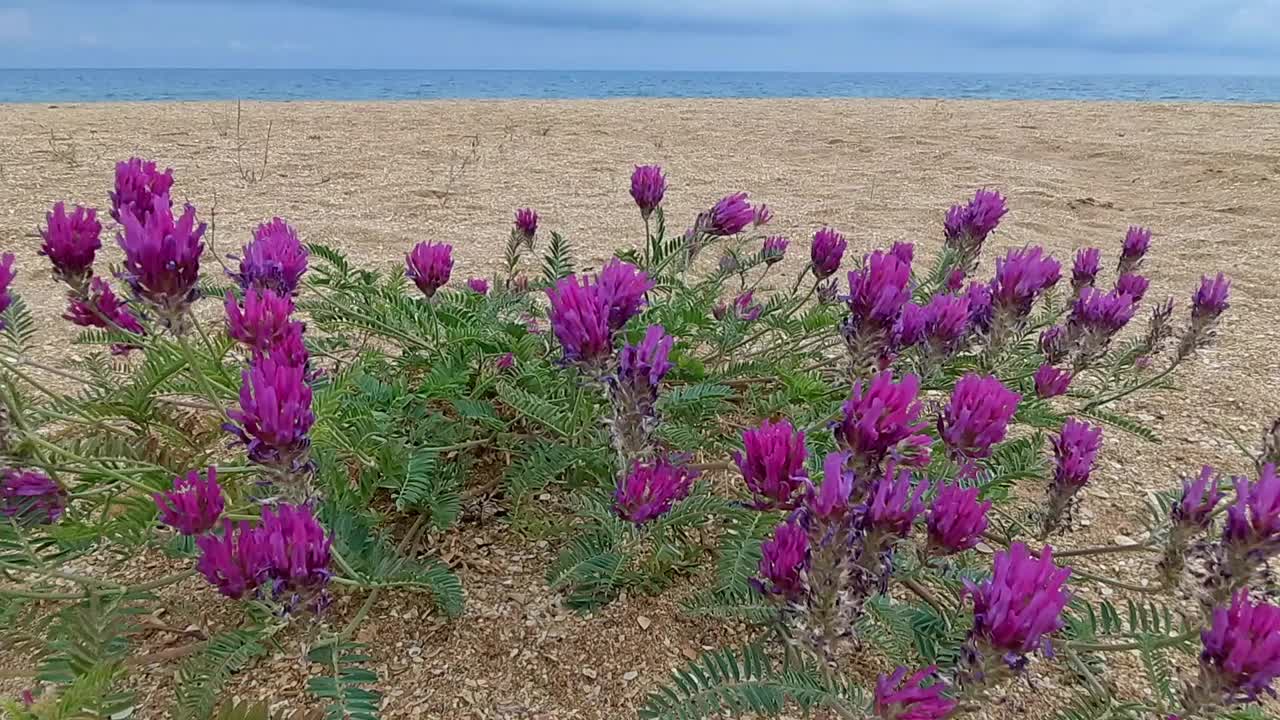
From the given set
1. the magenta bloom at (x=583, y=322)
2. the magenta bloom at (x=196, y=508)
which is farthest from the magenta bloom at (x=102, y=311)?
the magenta bloom at (x=583, y=322)

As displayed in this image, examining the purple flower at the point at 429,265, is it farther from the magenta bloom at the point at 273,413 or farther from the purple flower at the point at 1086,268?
the purple flower at the point at 1086,268

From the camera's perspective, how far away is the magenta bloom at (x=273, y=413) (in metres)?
0.96

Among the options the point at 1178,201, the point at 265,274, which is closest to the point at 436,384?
the point at 265,274

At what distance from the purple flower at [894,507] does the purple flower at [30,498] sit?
3.79ft

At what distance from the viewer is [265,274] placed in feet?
4.89

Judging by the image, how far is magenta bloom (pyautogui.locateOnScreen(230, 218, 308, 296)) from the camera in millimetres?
1488

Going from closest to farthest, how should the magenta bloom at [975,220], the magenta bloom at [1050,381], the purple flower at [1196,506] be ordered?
the purple flower at [1196,506] → the magenta bloom at [1050,381] → the magenta bloom at [975,220]

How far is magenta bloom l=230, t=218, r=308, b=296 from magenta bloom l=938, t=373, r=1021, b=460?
1170 mm

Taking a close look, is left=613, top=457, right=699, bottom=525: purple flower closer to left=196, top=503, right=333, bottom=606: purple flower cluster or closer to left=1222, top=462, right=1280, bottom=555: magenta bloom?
left=196, top=503, right=333, bottom=606: purple flower cluster

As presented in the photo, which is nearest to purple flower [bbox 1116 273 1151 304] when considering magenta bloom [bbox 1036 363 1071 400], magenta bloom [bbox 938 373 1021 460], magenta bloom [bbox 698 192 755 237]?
magenta bloom [bbox 1036 363 1071 400]

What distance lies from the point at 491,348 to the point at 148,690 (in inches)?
34.1

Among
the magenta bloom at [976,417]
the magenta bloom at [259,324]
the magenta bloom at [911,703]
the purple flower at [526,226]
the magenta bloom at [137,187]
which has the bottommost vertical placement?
the magenta bloom at [911,703]

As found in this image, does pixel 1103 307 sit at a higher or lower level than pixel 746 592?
higher

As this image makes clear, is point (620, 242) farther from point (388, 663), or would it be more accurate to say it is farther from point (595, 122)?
point (595, 122)
